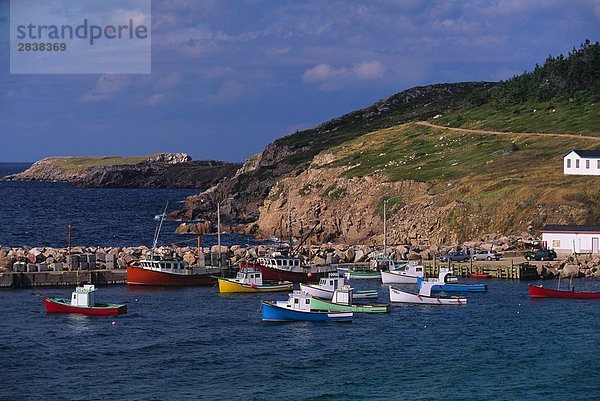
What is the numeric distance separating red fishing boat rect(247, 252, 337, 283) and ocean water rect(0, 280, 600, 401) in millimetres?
10676

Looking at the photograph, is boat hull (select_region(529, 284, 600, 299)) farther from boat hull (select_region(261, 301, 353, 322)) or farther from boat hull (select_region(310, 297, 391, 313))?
boat hull (select_region(261, 301, 353, 322))

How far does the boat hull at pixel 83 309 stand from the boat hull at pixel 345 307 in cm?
1453

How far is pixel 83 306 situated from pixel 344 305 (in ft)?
64.5

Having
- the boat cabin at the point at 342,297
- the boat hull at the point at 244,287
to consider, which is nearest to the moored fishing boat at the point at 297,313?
the boat cabin at the point at 342,297

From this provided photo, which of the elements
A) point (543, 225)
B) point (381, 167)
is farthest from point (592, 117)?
point (543, 225)

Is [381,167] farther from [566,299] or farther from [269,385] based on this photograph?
[269,385]

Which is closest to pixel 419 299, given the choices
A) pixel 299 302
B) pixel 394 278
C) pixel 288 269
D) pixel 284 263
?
pixel 394 278

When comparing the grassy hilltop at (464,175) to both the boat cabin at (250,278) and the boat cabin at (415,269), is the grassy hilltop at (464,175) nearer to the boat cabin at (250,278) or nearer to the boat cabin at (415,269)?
the boat cabin at (415,269)

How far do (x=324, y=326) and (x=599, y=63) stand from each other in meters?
138

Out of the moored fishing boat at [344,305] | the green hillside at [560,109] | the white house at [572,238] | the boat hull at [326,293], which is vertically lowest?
the moored fishing boat at [344,305]

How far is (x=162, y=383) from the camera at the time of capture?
190ft

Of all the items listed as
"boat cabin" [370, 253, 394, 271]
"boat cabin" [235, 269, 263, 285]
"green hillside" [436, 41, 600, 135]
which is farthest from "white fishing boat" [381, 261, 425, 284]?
"green hillside" [436, 41, 600, 135]

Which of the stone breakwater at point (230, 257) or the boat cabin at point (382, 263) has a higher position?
the stone breakwater at point (230, 257)

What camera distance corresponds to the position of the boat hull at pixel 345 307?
77.2 metres
